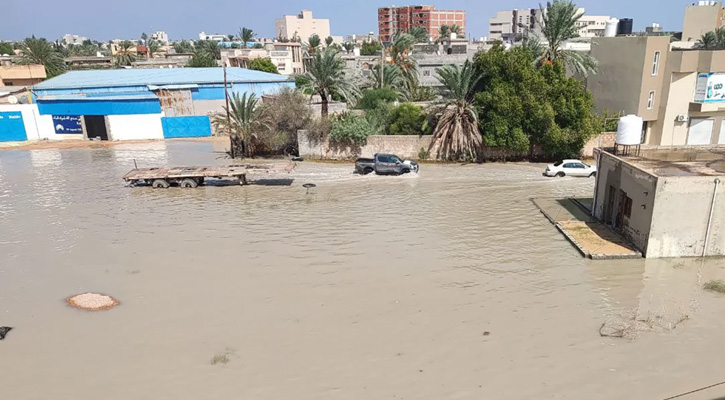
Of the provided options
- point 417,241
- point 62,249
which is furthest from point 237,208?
point 417,241

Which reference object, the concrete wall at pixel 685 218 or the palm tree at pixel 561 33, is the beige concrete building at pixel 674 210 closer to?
the concrete wall at pixel 685 218

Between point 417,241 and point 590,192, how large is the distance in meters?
11.6

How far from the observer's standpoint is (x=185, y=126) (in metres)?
44.2

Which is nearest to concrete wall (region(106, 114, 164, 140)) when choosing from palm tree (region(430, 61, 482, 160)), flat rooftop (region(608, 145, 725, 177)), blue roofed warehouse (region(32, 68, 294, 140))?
blue roofed warehouse (region(32, 68, 294, 140))

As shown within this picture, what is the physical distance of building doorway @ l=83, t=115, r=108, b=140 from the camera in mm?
43625

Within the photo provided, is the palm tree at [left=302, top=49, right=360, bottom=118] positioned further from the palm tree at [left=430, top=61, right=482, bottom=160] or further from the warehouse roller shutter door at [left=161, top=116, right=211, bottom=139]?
the warehouse roller shutter door at [left=161, top=116, right=211, bottom=139]

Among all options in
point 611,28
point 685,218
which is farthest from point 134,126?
point 685,218

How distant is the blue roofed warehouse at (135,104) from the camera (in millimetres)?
42656

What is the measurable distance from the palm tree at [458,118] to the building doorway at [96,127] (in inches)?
1203

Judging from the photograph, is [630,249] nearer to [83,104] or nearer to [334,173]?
[334,173]

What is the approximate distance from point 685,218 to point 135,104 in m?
41.8

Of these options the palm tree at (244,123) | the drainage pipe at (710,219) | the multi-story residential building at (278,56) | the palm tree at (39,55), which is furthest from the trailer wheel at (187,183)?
the multi-story residential building at (278,56)

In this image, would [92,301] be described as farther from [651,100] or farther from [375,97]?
[651,100]

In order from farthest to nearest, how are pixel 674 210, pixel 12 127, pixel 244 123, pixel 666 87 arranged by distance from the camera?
pixel 12 127 < pixel 244 123 < pixel 666 87 < pixel 674 210
